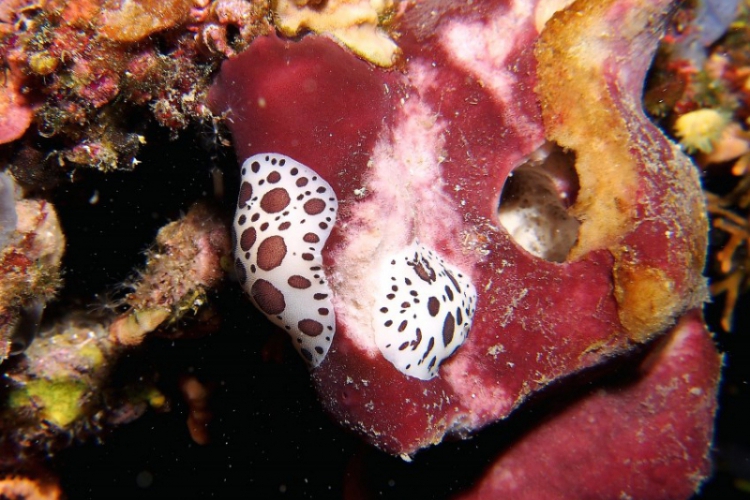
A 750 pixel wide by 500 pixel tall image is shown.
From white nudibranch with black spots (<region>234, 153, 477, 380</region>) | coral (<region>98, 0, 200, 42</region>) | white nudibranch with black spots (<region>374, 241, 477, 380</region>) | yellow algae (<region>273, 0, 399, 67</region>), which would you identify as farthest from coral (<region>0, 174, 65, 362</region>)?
white nudibranch with black spots (<region>374, 241, 477, 380</region>)

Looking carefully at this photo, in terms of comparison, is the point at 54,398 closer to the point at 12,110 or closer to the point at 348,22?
the point at 12,110

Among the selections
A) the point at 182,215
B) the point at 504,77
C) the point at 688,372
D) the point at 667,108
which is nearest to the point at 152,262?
the point at 182,215

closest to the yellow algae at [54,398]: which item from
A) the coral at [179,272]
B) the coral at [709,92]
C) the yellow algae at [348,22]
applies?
the coral at [179,272]

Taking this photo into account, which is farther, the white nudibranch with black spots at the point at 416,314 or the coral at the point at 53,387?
the coral at the point at 53,387

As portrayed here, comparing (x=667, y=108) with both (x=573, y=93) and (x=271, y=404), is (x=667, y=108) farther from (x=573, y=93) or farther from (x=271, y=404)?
(x=271, y=404)

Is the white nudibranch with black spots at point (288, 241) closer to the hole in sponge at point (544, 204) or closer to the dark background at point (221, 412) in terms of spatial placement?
the dark background at point (221, 412)

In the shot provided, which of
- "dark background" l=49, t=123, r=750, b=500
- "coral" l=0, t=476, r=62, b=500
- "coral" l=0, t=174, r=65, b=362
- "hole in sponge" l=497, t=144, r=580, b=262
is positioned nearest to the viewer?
"coral" l=0, t=174, r=65, b=362

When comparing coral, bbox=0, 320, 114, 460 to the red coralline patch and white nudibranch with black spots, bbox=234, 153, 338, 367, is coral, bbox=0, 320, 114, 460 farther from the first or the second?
white nudibranch with black spots, bbox=234, 153, 338, 367
